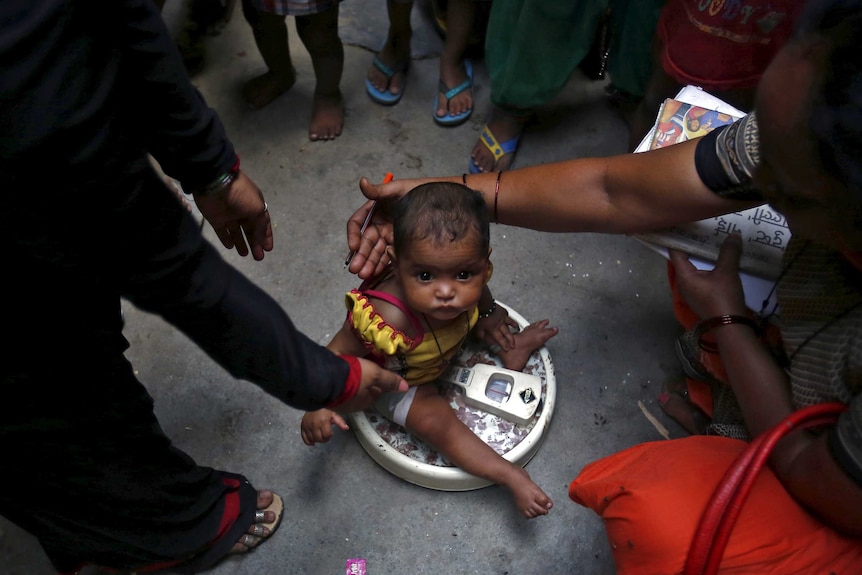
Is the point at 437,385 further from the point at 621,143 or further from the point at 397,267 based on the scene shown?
the point at 621,143

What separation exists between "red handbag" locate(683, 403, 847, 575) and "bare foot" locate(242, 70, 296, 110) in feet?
5.88

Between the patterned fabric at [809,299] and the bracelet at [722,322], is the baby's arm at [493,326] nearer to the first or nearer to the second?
the bracelet at [722,322]

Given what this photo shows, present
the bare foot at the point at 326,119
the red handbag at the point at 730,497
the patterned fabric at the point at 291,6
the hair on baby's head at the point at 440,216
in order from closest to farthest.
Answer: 1. the red handbag at the point at 730,497
2. the hair on baby's head at the point at 440,216
3. the patterned fabric at the point at 291,6
4. the bare foot at the point at 326,119

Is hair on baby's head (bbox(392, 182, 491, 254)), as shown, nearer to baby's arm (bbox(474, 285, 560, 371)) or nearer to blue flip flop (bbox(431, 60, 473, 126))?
baby's arm (bbox(474, 285, 560, 371))

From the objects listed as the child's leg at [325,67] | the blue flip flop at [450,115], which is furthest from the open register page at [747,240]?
the child's leg at [325,67]

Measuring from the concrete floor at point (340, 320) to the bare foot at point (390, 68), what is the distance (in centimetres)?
6

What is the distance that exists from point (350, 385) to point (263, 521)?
0.58 metres

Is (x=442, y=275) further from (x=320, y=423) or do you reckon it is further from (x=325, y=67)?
(x=325, y=67)

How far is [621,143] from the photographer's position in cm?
203

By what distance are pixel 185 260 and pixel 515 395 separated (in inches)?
34.4

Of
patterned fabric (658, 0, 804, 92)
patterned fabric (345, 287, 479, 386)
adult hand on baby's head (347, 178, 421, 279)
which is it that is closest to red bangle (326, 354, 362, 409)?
patterned fabric (345, 287, 479, 386)

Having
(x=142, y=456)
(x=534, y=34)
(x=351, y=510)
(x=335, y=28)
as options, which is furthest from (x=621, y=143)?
(x=142, y=456)

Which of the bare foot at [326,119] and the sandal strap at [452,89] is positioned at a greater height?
the sandal strap at [452,89]

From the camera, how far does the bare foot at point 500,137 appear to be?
1.92m
